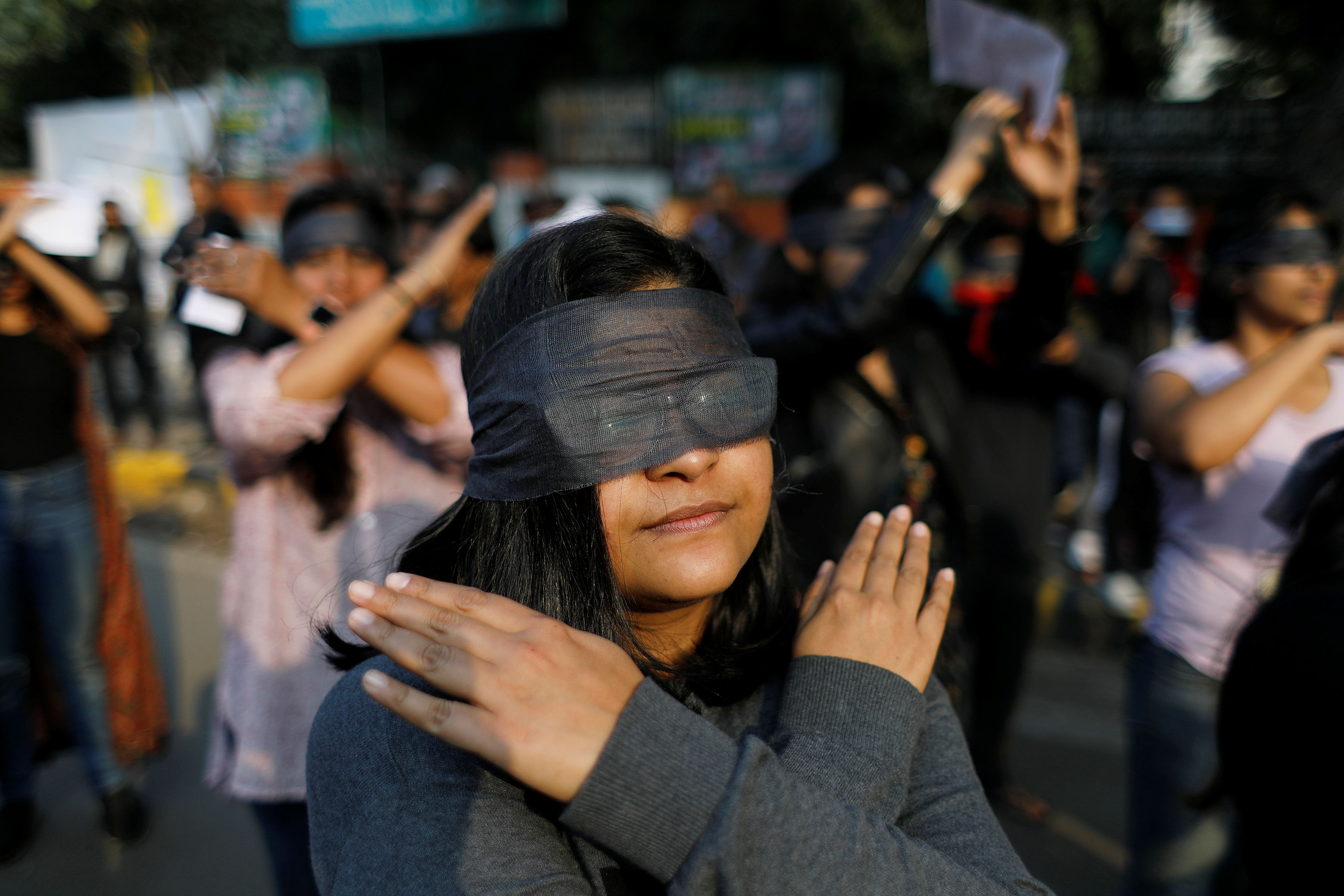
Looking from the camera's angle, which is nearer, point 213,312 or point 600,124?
point 213,312

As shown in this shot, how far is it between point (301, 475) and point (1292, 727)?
2074 millimetres

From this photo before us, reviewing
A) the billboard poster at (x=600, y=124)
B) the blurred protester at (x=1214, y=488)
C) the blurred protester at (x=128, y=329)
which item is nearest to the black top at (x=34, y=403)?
the blurred protester at (x=1214, y=488)

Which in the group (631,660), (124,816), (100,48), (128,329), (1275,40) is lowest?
(124,816)

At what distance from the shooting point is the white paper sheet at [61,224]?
3305 mm

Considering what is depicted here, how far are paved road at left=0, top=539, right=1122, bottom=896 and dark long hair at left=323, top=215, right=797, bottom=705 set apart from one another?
2453 mm

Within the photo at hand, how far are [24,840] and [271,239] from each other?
10.4 meters

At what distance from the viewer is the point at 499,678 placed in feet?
3.18

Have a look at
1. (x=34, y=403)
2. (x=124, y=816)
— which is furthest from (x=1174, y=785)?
(x=34, y=403)

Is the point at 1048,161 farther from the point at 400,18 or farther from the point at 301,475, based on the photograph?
the point at 400,18

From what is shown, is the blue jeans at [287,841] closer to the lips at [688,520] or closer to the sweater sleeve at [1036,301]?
the lips at [688,520]

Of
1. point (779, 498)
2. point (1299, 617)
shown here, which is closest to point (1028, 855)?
point (779, 498)

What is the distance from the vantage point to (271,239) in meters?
12.5

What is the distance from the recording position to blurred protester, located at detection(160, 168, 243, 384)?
2.66 meters

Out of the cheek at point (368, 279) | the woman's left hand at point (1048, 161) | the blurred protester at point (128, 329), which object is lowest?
the blurred protester at point (128, 329)
